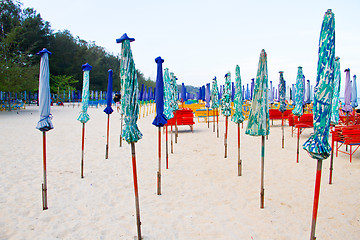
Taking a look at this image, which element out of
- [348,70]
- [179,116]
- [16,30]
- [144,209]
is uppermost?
[16,30]

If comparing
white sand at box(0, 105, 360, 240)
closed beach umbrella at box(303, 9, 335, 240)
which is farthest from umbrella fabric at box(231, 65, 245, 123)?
closed beach umbrella at box(303, 9, 335, 240)

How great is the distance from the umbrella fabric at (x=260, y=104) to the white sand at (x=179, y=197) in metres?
1.45

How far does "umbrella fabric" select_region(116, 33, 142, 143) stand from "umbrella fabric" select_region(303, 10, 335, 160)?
237 centimetres

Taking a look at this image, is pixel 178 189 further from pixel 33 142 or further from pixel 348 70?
pixel 33 142

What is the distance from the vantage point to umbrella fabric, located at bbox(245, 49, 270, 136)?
4273 mm

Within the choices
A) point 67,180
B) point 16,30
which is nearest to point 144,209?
point 67,180

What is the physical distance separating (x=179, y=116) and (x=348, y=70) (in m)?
7.67

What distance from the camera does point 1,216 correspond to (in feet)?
13.8

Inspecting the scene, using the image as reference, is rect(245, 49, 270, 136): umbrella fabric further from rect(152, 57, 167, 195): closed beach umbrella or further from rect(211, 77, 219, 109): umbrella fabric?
rect(211, 77, 219, 109): umbrella fabric

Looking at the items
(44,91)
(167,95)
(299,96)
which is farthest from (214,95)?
(44,91)

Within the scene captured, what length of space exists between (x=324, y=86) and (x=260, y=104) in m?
Answer: 1.44

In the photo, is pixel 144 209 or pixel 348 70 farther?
pixel 348 70

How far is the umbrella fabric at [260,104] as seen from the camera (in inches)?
168

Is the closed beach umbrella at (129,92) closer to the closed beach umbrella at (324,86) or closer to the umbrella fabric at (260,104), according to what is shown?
the umbrella fabric at (260,104)
